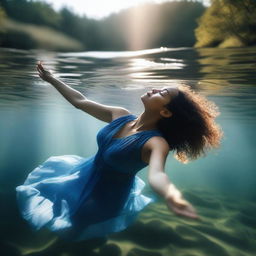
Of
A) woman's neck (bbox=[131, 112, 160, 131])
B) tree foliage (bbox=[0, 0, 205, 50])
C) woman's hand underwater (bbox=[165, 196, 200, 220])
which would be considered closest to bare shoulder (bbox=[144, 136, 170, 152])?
woman's neck (bbox=[131, 112, 160, 131])

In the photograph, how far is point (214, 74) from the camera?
41.3ft

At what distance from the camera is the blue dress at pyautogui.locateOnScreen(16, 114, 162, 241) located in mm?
4086

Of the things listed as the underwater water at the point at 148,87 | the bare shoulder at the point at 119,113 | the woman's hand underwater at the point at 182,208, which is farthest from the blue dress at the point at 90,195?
the underwater water at the point at 148,87

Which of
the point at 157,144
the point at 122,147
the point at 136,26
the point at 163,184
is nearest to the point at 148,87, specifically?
the point at 136,26

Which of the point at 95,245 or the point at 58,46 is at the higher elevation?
the point at 58,46

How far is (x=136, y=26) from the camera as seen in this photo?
616cm

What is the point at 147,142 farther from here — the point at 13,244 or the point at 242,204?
the point at 242,204

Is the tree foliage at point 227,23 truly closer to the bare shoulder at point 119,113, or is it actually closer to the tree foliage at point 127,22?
the tree foliage at point 127,22

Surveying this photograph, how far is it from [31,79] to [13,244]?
9.82 m

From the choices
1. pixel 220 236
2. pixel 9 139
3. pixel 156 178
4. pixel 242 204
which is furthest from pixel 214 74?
pixel 9 139

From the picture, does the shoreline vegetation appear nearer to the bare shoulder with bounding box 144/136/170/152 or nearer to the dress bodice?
the dress bodice

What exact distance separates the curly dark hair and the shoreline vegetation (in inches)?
82.2

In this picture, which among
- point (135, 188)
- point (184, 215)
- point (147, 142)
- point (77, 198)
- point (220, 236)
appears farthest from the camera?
point (220, 236)

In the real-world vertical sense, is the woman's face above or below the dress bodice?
above
